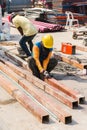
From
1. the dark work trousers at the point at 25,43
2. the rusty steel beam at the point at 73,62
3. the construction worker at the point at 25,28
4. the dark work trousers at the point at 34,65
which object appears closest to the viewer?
the dark work trousers at the point at 34,65

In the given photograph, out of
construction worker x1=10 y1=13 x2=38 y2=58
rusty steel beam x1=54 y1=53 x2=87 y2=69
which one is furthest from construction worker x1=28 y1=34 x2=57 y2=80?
construction worker x1=10 y1=13 x2=38 y2=58

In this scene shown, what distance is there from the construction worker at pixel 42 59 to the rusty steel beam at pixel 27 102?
2.53 feet

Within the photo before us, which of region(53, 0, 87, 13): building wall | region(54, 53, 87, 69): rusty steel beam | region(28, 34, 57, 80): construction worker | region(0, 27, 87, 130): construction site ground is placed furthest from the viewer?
region(53, 0, 87, 13): building wall

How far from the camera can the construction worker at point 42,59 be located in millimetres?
7188

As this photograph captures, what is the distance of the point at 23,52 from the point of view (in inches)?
402

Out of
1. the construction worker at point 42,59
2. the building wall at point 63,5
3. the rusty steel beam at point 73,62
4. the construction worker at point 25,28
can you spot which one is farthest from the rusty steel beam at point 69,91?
the building wall at point 63,5

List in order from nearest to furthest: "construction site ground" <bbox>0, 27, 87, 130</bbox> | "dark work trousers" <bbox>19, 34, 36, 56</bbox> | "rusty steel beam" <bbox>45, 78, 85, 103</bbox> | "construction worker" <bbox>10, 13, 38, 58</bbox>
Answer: "construction site ground" <bbox>0, 27, 87, 130</bbox> < "rusty steel beam" <bbox>45, 78, 85, 103</bbox> < "construction worker" <bbox>10, 13, 38, 58</bbox> < "dark work trousers" <bbox>19, 34, 36, 56</bbox>

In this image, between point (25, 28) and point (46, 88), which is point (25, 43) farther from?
point (46, 88)

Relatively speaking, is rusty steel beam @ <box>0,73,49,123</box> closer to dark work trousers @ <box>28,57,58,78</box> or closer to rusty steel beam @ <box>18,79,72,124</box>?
rusty steel beam @ <box>18,79,72,124</box>

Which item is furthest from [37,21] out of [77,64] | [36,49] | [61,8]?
[36,49]

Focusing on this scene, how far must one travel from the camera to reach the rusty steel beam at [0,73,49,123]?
5.48 meters

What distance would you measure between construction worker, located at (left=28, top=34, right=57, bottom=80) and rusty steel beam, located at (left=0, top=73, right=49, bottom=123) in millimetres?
770

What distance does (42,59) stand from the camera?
7.57 meters

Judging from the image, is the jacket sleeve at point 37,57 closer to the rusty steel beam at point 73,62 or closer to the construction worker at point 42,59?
the construction worker at point 42,59
